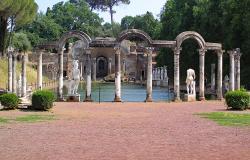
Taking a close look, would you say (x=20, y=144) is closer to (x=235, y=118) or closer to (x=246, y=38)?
(x=235, y=118)

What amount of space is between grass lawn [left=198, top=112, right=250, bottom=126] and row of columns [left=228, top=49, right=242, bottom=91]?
1217 centimetres

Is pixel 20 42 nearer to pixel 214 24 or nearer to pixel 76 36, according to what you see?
pixel 214 24

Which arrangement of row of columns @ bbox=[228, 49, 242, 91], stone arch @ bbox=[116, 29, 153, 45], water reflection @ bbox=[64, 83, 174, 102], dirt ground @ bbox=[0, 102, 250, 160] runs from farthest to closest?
water reflection @ bbox=[64, 83, 174, 102]
row of columns @ bbox=[228, 49, 242, 91]
stone arch @ bbox=[116, 29, 153, 45]
dirt ground @ bbox=[0, 102, 250, 160]

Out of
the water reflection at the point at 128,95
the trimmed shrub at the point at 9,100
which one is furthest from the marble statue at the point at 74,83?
the trimmed shrub at the point at 9,100

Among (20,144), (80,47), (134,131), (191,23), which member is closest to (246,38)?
(191,23)

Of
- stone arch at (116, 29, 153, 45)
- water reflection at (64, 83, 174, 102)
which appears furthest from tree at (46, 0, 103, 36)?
stone arch at (116, 29, 153, 45)

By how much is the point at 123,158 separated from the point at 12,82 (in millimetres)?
26122

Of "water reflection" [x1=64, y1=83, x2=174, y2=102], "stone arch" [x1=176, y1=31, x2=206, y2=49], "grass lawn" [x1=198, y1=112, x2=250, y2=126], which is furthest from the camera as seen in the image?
"water reflection" [x1=64, y1=83, x2=174, y2=102]

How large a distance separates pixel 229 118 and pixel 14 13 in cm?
3839

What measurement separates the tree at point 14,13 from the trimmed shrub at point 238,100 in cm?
3053

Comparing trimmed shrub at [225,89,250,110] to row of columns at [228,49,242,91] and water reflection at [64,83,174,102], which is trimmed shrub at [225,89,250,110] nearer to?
row of columns at [228,49,242,91]

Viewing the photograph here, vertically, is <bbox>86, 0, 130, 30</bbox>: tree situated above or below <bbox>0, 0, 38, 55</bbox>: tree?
above

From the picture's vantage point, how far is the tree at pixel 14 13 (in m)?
52.6

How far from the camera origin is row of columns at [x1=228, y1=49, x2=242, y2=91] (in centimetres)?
3609
